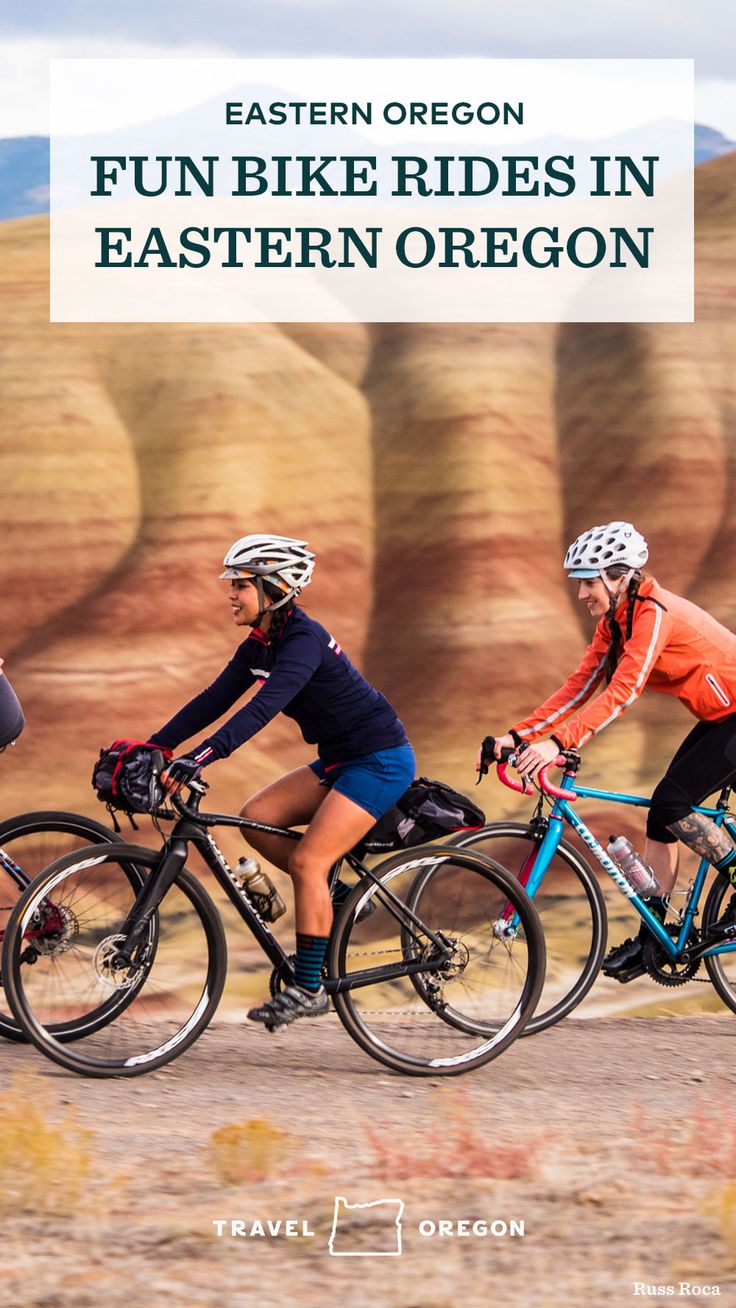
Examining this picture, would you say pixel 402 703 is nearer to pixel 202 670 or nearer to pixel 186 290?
pixel 202 670

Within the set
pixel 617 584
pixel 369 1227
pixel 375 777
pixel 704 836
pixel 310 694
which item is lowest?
pixel 369 1227

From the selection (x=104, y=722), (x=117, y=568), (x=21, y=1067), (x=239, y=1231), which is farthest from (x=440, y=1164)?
(x=117, y=568)

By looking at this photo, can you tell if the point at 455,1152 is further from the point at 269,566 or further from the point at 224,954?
the point at 269,566

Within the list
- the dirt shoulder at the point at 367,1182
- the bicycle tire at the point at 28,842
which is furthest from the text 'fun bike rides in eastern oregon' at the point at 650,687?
the bicycle tire at the point at 28,842

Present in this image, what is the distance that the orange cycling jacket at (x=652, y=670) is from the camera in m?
5.87

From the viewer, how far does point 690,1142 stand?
4988 millimetres

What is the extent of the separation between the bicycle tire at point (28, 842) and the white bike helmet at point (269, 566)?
1.13m

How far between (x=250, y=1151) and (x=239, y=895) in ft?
3.76

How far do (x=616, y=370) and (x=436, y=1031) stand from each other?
16.7 metres

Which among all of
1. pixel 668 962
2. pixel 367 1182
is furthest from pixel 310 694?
pixel 668 962

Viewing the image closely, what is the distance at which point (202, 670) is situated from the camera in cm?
1698

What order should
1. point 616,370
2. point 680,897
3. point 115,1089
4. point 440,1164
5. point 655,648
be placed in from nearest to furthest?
point 440,1164 → point 115,1089 → point 655,648 → point 680,897 → point 616,370

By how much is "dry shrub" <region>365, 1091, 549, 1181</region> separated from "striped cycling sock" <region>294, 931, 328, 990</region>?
68 cm

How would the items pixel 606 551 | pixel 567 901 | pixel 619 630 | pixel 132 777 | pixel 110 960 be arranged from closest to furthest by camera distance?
pixel 132 777, pixel 110 960, pixel 606 551, pixel 619 630, pixel 567 901
